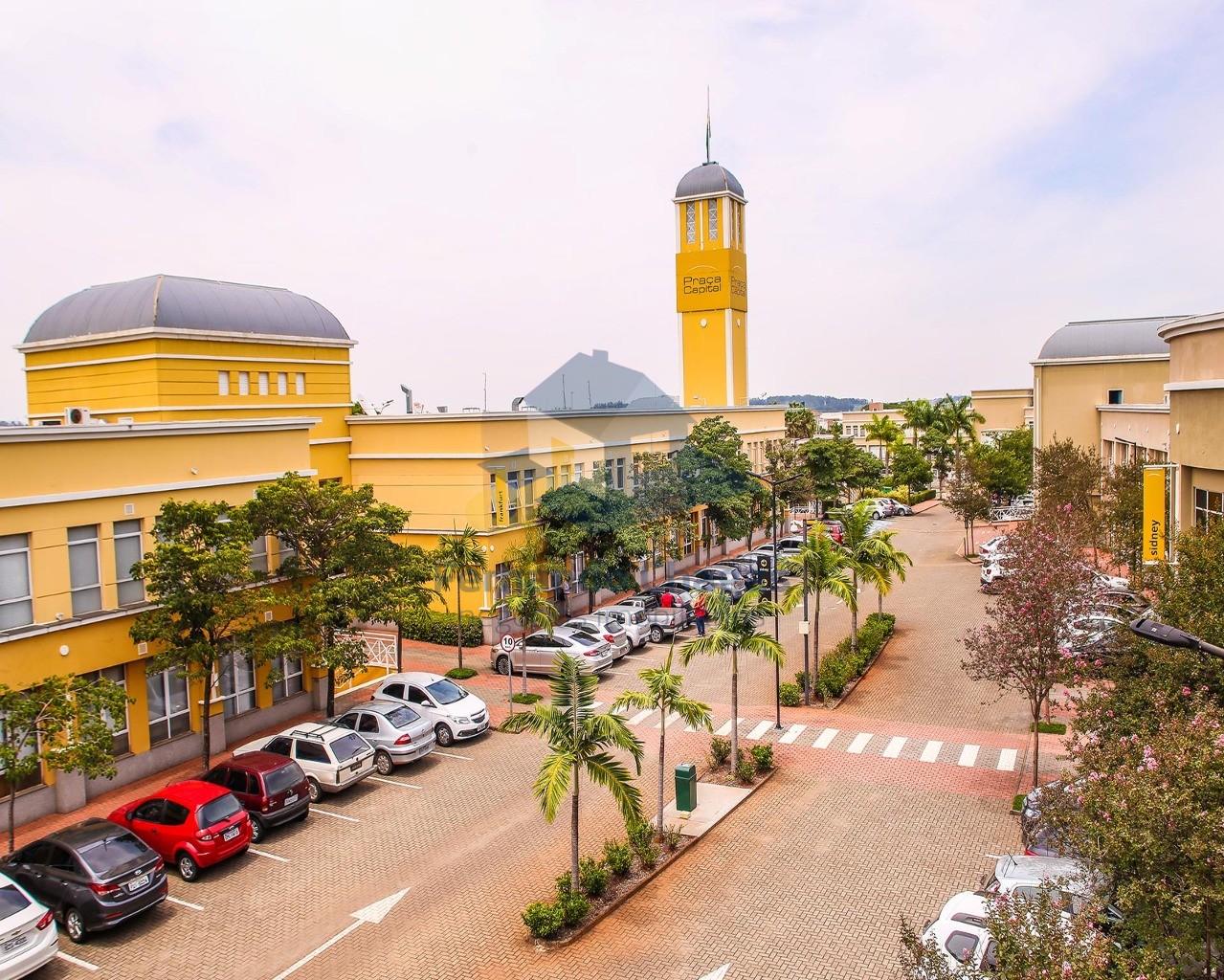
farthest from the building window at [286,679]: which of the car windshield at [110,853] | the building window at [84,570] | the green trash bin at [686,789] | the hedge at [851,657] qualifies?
the hedge at [851,657]

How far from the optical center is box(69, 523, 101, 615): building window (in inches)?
806

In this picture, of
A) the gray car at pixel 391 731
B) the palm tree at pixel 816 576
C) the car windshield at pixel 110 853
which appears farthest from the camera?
the palm tree at pixel 816 576

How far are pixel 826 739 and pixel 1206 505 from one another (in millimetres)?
11155

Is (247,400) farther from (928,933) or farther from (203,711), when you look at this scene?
(928,933)

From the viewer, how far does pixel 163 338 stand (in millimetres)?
31312

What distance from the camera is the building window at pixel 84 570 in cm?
2047

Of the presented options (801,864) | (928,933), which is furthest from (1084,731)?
(801,864)

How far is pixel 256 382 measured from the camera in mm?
34781

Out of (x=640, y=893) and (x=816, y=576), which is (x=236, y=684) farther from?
(x=816, y=576)

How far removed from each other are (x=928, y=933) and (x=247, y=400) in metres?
29.6

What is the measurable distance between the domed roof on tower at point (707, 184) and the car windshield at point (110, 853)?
5663 centimetres

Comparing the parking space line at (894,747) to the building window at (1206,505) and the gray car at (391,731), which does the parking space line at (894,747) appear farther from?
the gray car at (391,731)

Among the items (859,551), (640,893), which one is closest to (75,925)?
(640,893)

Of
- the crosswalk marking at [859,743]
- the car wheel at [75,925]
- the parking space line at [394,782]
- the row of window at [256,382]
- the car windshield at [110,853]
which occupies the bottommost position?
the parking space line at [394,782]
